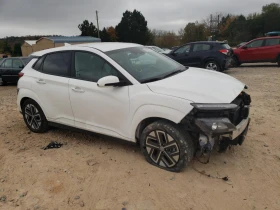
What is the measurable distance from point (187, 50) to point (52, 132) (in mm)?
8515

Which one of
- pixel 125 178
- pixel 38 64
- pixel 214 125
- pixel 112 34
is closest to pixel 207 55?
pixel 38 64

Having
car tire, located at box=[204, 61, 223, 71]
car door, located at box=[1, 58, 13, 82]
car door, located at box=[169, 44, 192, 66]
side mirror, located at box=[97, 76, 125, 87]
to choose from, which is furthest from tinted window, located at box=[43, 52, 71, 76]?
car door, located at box=[1, 58, 13, 82]

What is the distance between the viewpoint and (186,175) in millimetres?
3389

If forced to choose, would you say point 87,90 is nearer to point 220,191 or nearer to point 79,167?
point 79,167

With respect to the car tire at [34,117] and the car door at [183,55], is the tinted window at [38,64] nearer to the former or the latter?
the car tire at [34,117]

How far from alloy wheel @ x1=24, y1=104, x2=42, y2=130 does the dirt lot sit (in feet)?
1.23

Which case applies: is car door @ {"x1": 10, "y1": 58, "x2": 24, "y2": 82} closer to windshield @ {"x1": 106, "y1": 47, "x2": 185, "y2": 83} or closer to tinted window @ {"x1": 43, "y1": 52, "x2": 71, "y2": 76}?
tinted window @ {"x1": 43, "y1": 52, "x2": 71, "y2": 76}

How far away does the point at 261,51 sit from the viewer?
43.3 ft

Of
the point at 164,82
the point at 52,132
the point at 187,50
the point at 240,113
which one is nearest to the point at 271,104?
the point at 240,113

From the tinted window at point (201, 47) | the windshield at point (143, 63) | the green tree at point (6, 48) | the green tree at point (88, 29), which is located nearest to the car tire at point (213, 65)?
Result: the tinted window at point (201, 47)

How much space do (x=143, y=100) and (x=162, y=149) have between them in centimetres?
70

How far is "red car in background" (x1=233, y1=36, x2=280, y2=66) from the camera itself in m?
12.9

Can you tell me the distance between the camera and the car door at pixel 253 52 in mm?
13234

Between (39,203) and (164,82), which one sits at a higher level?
(164,82)
